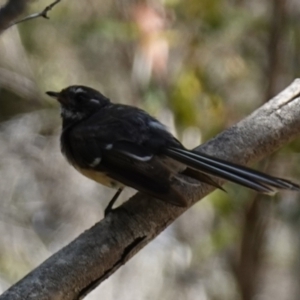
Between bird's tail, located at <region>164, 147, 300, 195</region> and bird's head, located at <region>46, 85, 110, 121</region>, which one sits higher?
bird's head, located at <region>46, 85, 110, 121</region>

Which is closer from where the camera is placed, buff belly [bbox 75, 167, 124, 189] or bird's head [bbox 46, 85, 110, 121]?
buff belly [bbox 75, 167, 124, 189]

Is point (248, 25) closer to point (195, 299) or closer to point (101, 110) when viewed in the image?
point (101, 110)

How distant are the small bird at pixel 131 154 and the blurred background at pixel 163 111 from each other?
714mm

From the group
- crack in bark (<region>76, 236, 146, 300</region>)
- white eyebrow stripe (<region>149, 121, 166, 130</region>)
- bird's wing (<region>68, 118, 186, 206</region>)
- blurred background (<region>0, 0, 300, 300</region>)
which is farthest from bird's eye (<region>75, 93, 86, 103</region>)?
crack in bark (<region>76, 236, 146, 300</region>)

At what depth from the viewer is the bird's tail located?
2037mm

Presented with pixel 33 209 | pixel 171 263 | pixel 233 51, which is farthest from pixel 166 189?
pixel 33 209

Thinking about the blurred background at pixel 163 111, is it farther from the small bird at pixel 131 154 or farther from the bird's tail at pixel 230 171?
the bird's tail at pixel 230 171

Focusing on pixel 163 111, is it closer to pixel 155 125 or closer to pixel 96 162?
pixel 155 125

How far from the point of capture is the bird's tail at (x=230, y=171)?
6.68ft

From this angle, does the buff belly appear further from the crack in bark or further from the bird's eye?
the bird's eye

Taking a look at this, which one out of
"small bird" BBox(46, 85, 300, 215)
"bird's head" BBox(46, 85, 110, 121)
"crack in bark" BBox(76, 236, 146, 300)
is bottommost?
"crack in bark" BBox(76, 236, 146, 300)

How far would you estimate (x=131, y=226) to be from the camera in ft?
7.21

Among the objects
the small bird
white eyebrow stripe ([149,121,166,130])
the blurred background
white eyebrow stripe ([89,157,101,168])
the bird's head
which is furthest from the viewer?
the blurred background

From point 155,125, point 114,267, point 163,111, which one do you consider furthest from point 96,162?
point 163,111
